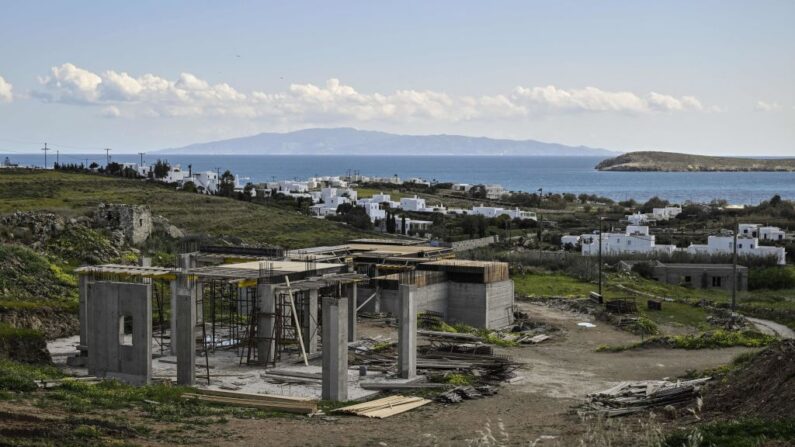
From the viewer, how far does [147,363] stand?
22.9m

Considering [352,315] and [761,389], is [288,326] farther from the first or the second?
[761,389]

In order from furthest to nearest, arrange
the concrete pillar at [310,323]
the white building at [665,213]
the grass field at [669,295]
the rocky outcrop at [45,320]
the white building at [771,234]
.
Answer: the white building at [665,213]
the white building at [771,234]
the grass field at [669,295]
the rocky outcrop at [45,320]
the concrete pillar at [310,323]

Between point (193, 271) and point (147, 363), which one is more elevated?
point (193, 271)

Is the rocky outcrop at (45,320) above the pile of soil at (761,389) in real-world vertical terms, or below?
below

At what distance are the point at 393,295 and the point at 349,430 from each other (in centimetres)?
1653

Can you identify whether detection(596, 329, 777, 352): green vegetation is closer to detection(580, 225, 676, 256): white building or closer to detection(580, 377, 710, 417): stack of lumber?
detection(580, 377, 710, 417): stack of lumber

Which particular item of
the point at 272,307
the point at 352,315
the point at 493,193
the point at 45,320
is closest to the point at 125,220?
the point at 45,320

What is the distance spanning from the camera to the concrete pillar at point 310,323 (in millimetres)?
27562

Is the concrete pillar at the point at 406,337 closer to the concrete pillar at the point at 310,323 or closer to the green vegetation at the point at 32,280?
the concrete pillar at the point at 310,323

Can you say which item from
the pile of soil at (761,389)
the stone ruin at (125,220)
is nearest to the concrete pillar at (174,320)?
the pile of soil at (761,389)

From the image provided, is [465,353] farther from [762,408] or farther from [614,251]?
[614,251]

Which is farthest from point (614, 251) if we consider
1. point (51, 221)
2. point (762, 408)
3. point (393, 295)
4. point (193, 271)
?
point (762, 408)

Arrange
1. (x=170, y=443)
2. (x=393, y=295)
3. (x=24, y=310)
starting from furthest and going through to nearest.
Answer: (x=393, y=295) → (x=24, y=310) → (x=170, y=443)

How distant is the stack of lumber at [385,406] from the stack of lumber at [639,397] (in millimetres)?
3871
